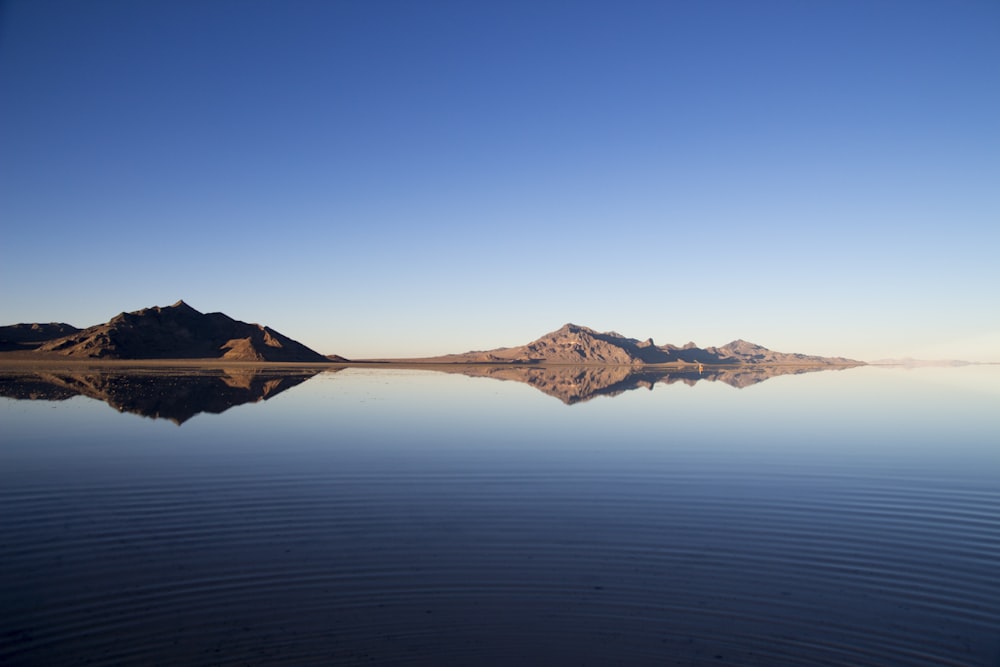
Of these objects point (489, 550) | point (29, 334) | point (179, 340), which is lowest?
point (489, 550)

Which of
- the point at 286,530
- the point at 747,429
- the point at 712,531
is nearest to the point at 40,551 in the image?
the point at 286,530

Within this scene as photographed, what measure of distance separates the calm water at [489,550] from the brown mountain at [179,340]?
418ft

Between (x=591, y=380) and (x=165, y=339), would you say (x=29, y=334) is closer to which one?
(x=165, y=339)

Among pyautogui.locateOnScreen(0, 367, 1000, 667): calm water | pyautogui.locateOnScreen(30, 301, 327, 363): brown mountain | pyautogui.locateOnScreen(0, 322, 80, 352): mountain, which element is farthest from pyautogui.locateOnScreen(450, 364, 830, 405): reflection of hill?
pyautogui.locateOnScreen(0, 322, 80, 352): mountain

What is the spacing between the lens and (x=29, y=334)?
16650 cm

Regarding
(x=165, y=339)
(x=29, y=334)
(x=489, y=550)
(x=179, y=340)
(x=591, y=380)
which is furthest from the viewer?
(x=29, y=334)

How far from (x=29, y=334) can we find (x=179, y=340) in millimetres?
55843

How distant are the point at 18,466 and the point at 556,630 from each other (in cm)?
1780

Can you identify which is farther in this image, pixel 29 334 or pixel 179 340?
pixel 29 334

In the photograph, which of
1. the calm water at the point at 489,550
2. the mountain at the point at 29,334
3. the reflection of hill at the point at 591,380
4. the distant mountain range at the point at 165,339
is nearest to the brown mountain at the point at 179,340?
the distant mountain range at the point at 165,339

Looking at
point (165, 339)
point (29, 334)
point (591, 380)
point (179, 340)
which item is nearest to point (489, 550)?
point (591, 380)

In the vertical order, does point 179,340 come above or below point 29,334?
below

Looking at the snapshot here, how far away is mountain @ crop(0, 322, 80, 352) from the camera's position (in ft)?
476

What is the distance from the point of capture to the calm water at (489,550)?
25.0 feet
